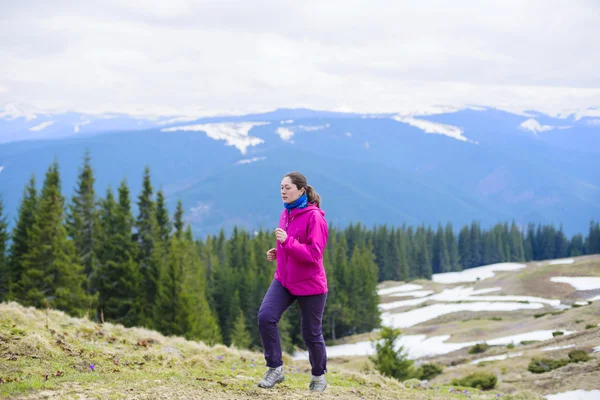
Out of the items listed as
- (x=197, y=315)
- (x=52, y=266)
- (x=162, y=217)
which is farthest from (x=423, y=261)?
(x=52, y=266)

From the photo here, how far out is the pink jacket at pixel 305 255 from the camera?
7.33 meters

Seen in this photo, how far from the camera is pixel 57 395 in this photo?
21.9 feet

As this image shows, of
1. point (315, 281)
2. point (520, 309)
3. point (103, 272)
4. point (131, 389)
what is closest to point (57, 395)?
point (131, 389)

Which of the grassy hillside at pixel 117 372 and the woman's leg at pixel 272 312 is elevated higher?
the woman's leg at pixel 272 312

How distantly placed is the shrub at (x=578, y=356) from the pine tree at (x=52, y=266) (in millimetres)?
25233

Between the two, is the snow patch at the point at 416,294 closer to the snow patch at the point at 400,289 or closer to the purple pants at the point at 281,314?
the snow patch at the point at 400,289

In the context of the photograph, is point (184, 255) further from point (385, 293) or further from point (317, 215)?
point (385, 293)

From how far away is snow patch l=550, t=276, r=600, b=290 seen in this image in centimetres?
6209

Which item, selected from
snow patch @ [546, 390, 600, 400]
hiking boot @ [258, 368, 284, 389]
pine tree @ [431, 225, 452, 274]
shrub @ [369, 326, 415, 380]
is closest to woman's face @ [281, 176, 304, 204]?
hiking boot @ [258, 368, 284, 389]

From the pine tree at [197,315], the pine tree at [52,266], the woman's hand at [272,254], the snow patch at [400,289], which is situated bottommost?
the snow patch at [400,289]

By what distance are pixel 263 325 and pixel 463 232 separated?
15714 centimetres

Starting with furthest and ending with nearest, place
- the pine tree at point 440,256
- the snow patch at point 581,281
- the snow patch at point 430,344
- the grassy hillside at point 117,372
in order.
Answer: the pine tree at point 440,256 < the snow patch at point 581,281 < the snow patch at point 430,344 < the grassy hillside at point 117,372

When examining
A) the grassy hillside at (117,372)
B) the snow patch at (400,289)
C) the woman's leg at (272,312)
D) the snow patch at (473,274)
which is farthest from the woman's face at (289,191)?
the snow patch at (473,274)

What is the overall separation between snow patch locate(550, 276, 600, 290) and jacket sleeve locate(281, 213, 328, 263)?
64531 mm
